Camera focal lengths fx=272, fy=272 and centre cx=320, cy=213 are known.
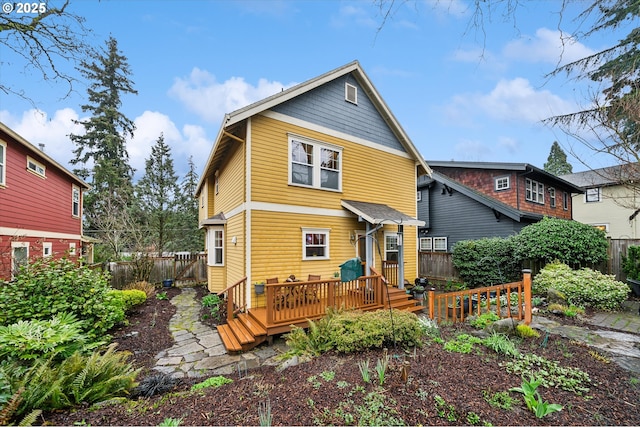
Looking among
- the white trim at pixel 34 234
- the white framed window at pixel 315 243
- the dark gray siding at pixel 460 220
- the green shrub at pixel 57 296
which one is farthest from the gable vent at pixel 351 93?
the white trim at pixel 34 234

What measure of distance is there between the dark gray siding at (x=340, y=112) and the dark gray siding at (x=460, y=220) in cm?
657

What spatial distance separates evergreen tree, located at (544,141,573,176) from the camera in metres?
44.7

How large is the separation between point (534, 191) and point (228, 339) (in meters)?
18.0

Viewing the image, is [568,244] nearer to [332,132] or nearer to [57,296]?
[332,132]

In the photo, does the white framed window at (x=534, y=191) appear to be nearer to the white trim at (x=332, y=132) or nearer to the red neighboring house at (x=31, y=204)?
the white trim at (x=332, y=132)

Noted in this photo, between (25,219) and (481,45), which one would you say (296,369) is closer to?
(481,45)

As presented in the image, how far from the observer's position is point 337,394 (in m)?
3.10

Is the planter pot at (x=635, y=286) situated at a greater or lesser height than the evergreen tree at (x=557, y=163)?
lesser

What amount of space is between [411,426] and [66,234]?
18136 mm

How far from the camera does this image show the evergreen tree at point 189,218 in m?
27.3

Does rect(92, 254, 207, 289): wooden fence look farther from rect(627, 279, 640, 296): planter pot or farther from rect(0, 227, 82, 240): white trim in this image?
rect(627, 279, 640, 296): planter pot

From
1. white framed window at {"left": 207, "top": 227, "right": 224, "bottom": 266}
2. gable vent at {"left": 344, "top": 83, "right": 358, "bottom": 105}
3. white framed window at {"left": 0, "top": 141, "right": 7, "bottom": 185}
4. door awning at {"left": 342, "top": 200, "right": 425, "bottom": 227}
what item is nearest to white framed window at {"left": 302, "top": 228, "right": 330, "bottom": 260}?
door awning at {"left": 342, "top": 200, "right": 425, "bottom": 227}

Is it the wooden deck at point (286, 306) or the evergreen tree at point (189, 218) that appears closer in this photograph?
the wooden deck at point (286, 306)

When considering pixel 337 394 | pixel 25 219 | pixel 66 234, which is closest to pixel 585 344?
pixel 337 394
